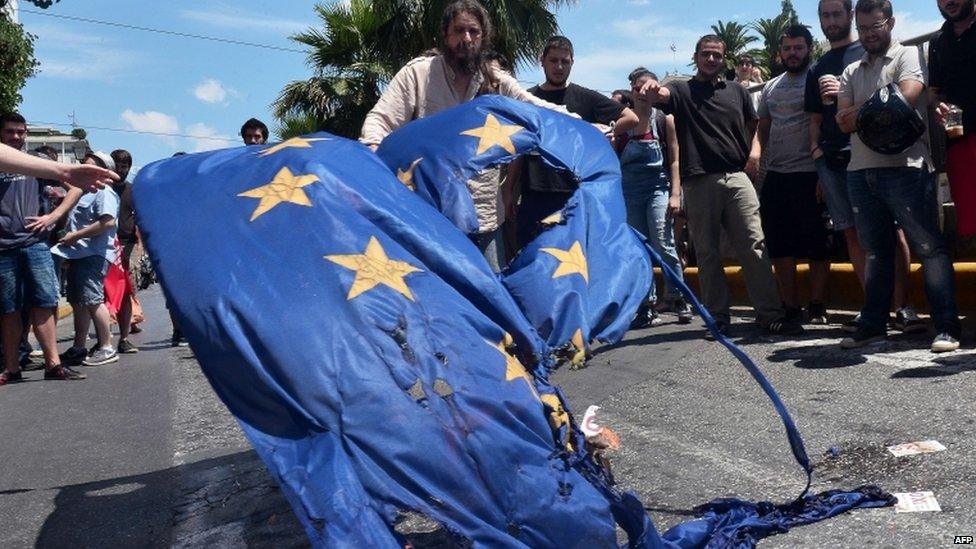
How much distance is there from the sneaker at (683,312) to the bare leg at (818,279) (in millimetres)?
1011

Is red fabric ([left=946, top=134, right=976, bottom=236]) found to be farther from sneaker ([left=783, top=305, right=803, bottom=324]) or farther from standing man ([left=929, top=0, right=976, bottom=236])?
sneaker ([left=783, top=305, right=803, bottom=324])

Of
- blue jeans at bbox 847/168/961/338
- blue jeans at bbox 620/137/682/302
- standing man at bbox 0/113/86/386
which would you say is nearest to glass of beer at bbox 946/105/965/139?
blue jeans at bbox 847/168/961/338

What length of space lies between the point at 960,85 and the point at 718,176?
183 cm

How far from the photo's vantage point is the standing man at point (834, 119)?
6633 millimetres

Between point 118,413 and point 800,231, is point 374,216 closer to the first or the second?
point 118,413

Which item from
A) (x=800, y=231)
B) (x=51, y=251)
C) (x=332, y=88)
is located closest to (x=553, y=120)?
(x=800, y=231)

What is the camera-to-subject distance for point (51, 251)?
879cm

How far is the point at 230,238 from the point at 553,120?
4.99 ft

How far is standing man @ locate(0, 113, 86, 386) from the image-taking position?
802 cm

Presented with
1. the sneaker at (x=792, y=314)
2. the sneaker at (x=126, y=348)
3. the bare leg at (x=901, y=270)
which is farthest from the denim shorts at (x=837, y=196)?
the sneaker at (x=126, y=348)

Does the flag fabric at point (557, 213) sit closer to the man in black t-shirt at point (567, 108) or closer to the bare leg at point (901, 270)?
the man in black t-shirt at point (567, 108)

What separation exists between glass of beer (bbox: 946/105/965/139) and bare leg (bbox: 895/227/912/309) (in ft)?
2.13

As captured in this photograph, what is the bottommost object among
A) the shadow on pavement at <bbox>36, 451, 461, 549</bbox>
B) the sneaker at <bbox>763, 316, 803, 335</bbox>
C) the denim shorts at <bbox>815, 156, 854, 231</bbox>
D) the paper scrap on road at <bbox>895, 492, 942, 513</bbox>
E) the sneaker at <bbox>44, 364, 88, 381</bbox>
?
the sneaker at <bbox>44, 364, 88, 381</bbox>

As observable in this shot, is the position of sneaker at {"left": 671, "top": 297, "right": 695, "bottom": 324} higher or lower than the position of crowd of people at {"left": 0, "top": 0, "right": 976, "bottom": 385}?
lower
